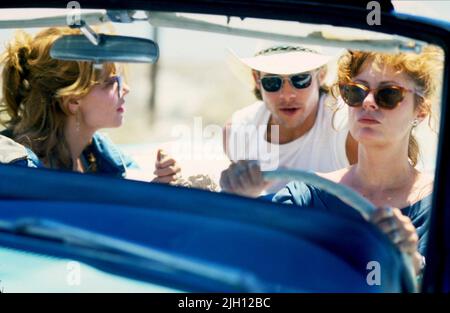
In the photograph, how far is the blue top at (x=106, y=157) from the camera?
261 centimetres

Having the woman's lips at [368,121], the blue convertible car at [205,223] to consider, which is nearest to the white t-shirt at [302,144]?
the woman's lips at [368,121]

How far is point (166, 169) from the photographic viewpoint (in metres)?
2.69

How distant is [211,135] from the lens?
346 centimetres

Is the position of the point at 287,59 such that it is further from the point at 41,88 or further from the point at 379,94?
the point at 41,88

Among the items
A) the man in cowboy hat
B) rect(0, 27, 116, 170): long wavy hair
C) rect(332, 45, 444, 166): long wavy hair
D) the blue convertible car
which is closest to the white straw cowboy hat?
the man in cowboy hat

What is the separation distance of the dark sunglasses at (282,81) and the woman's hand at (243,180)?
986 millimetres

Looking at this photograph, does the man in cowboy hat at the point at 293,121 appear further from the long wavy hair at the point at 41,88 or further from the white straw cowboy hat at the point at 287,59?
the long wavy hair at the point at 41,88

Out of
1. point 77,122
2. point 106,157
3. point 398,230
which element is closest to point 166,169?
point 106,157

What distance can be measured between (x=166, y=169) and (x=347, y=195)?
3.00 ft

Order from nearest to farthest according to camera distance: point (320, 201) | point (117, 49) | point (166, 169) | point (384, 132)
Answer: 1. point (117, 49)
2. point (320, 201)
3. point (384, 132)
4. point (166, 169)

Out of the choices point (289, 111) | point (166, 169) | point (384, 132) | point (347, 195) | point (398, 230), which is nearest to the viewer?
point (398, 230)
